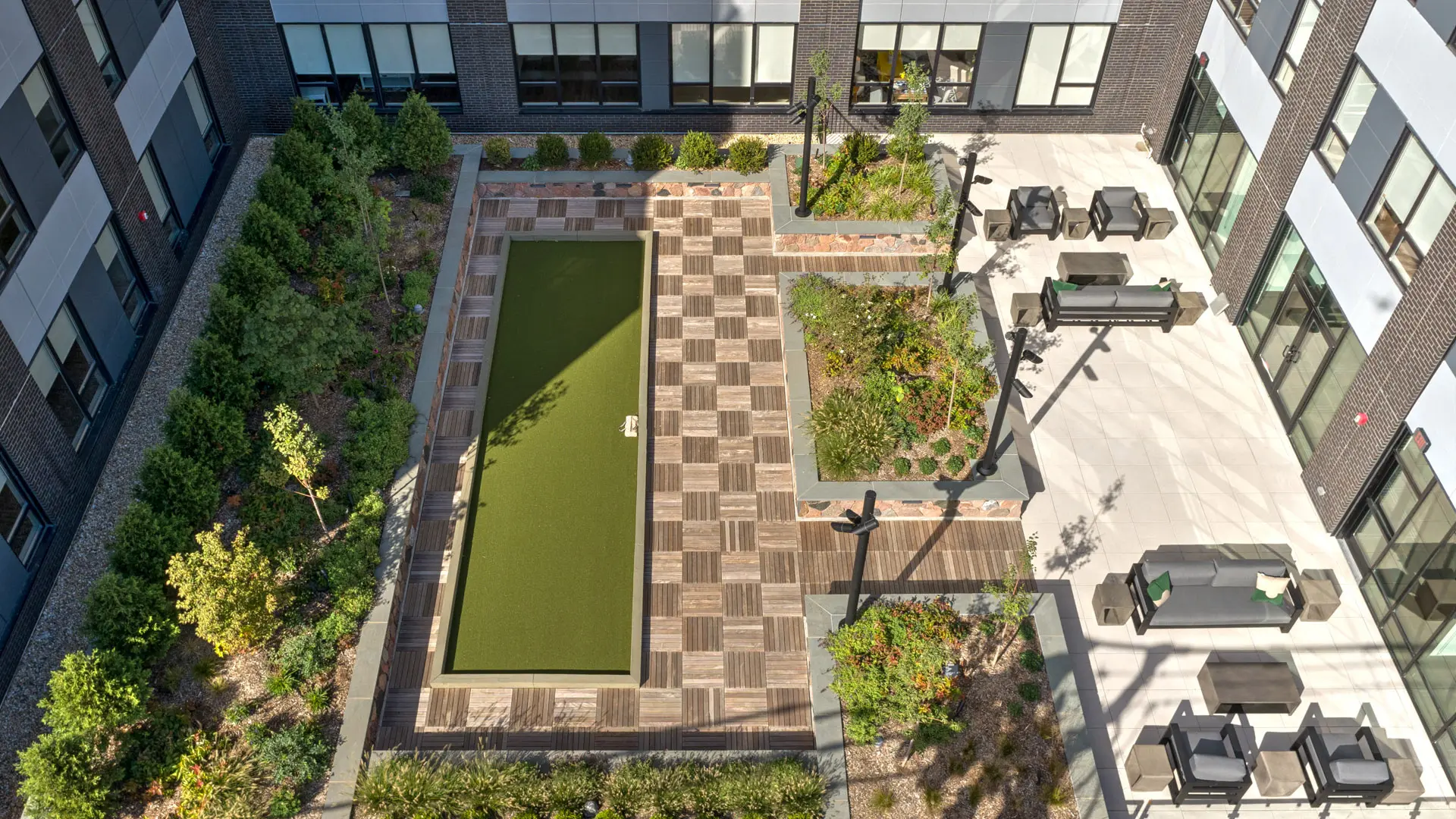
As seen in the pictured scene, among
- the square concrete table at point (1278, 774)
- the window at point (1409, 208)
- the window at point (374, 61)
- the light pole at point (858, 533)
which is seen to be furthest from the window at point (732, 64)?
the square concrete table at point (1278, 774)

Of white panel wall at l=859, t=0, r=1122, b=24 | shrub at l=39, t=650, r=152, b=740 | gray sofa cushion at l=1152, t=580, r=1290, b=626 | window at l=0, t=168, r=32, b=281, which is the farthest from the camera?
white panel wall at l=859, t=0, r=1122, b=24

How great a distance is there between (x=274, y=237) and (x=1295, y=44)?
72.8 ft

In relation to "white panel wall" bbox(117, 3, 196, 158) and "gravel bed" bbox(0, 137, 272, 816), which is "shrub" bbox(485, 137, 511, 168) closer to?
"gravel bed" bbox(0, 137, 272, 816)

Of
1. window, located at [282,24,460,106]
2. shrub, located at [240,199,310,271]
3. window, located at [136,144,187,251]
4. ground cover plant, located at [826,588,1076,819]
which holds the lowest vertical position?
ground cover plant, located at [826,588,1076,819]

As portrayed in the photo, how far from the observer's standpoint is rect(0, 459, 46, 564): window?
Result: 18016 mm

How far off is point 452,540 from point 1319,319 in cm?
1747

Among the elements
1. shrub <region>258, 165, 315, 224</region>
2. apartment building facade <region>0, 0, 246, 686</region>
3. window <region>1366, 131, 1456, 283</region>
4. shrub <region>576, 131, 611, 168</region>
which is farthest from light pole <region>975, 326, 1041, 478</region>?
apartment building facade <region>0, 0, 246, 686</region>

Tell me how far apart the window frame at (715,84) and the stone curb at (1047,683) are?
608 inches

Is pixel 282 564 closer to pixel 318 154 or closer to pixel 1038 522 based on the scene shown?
pixel 318 154

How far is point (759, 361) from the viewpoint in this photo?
2373 cm

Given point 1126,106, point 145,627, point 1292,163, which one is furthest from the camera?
point 1126,106

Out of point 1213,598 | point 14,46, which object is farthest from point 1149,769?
point 14,46

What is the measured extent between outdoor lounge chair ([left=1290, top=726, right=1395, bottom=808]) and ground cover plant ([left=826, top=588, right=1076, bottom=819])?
3.83 metres

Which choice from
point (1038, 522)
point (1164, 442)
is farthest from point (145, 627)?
point (1164, 442)
